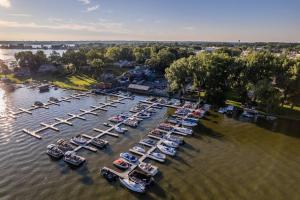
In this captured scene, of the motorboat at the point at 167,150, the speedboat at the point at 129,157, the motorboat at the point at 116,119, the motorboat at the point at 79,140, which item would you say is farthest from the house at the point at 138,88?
the speedboat at the point at 129,157

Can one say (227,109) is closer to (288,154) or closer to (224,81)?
(224,81)

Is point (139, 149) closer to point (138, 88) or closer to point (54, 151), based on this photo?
point (54, 151)

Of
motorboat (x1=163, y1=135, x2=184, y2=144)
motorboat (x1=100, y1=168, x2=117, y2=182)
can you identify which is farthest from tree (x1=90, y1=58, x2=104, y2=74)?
motorboat (x1=100, y1=168, x2=117, y2=182)

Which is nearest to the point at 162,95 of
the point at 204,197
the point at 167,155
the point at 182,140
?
the point at 182,140

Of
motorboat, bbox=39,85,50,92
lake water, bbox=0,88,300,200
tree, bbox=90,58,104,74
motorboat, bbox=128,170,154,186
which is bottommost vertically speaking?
lake water, bbox=0,88,300,200

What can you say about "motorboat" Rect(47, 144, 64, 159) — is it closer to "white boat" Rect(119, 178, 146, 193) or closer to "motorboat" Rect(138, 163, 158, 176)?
"white boat" Rect(119, 178, 146, 193)

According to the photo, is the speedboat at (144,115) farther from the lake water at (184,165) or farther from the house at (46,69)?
the house at (46,69)
